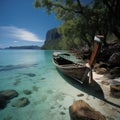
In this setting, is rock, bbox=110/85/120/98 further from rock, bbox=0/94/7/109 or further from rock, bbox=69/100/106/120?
rock, bbox=0/94/7/109

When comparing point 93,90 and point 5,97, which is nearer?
point 5,97

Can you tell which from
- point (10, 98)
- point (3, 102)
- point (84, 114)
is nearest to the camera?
point (84, 114)

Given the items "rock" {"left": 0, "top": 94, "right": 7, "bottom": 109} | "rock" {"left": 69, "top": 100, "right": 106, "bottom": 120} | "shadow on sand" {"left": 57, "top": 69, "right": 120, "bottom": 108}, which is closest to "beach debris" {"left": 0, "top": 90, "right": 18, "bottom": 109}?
"rock" {"left": 0, "top": 94, "right": 7, "bottom": 109}

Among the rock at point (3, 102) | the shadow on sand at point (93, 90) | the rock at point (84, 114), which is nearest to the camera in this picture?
the rock at point (84, 114)

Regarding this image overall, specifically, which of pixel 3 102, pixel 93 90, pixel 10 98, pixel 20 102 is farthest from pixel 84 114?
pixel 10 98

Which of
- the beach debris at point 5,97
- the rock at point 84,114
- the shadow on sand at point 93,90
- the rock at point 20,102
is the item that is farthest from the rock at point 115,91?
the beach debris at point 5,97

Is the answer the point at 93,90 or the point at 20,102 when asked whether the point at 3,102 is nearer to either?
the point at 20,102

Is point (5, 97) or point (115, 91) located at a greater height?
point (115, 91)

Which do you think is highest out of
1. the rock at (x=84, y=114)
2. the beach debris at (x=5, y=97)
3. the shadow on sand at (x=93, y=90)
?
the rock at (x=84, y=114)

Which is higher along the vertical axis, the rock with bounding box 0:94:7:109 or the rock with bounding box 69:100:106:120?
the rock with bounding box 69:100:106:120

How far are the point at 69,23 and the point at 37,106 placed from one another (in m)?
21.2

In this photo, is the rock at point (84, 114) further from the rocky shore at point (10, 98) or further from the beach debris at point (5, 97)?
the beach debris at point (5, 97)

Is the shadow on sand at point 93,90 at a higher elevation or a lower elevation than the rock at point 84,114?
lower

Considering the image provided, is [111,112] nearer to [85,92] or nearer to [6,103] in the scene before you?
[85,92]
